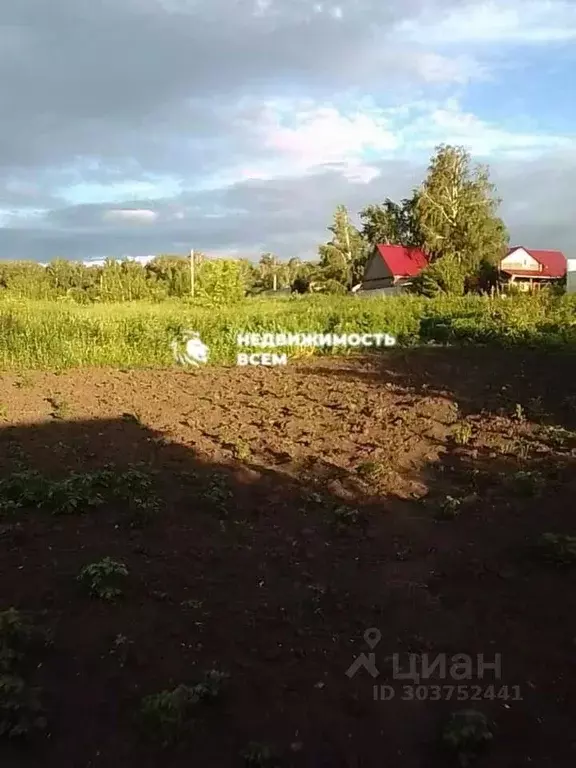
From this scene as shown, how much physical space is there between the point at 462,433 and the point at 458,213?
107 ft

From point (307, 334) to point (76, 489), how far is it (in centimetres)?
1090

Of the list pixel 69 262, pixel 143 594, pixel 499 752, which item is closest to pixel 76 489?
pixel 143 594

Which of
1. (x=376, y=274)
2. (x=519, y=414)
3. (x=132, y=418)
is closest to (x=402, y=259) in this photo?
(x=376, y=274)

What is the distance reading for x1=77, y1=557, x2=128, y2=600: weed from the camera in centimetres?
354

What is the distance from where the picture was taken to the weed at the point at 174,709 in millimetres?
2523

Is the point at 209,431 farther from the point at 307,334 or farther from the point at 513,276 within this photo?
the point at 513,276

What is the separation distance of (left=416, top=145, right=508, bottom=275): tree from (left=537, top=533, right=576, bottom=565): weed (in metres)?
33.8

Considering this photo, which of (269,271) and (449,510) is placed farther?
(269,271)

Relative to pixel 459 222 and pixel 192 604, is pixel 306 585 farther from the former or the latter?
pixel 459 222

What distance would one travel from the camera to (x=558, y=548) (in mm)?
3938

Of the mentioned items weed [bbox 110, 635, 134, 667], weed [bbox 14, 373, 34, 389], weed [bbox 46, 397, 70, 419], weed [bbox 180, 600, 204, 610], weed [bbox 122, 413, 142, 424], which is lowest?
weed [bbox 110, 635, 134, 667]

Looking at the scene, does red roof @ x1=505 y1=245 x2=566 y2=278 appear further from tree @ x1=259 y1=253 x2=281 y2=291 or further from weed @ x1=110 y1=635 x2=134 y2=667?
weed @ x1=110 y1=635 x2=134 y2=667

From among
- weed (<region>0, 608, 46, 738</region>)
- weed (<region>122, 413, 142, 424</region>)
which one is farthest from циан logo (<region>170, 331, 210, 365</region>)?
weed (<region>0, 608, 46, 738</region>)

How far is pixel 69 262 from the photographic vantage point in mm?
35281
